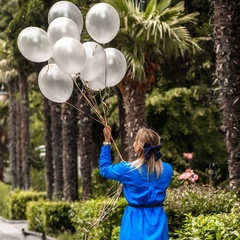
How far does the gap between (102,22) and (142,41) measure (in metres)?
6.40

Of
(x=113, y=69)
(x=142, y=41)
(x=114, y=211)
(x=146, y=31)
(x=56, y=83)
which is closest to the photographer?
(x=56, y=83)

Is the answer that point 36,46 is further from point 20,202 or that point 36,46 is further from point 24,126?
point 24,126

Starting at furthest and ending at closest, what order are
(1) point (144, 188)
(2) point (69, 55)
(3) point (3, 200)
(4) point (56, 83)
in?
(3) point (3, 200) < (4) point (56, 83) < (2) point (69, 55) < (1) point (144, 188)

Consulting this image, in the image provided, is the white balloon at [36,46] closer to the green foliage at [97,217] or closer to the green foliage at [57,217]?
the green foliage at [97,217]

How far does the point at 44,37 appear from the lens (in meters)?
9.64

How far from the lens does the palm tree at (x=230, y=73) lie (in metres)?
11.6

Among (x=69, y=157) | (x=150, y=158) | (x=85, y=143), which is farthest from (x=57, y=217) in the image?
(x=150, y=158)

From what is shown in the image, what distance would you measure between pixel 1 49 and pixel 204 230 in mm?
21391

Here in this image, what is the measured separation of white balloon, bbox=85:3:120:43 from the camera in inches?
364

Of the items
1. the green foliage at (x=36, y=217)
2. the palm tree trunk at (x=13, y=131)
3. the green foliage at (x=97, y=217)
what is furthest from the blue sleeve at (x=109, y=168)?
the palm tree trunk at (x=13, y=131)

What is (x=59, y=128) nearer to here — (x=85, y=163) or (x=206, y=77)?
(x=85, y=163)

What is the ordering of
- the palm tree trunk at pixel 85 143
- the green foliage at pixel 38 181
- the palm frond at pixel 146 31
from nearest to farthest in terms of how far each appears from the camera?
the palm frond at pixel 146 31, the palm tree trunk at pixel 85 143, the green foliage at pixel 38 181

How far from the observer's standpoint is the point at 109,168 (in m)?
7.32

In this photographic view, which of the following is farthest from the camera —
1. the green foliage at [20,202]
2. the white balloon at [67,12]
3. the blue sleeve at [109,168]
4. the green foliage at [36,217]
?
the green foliage at [20,202]
